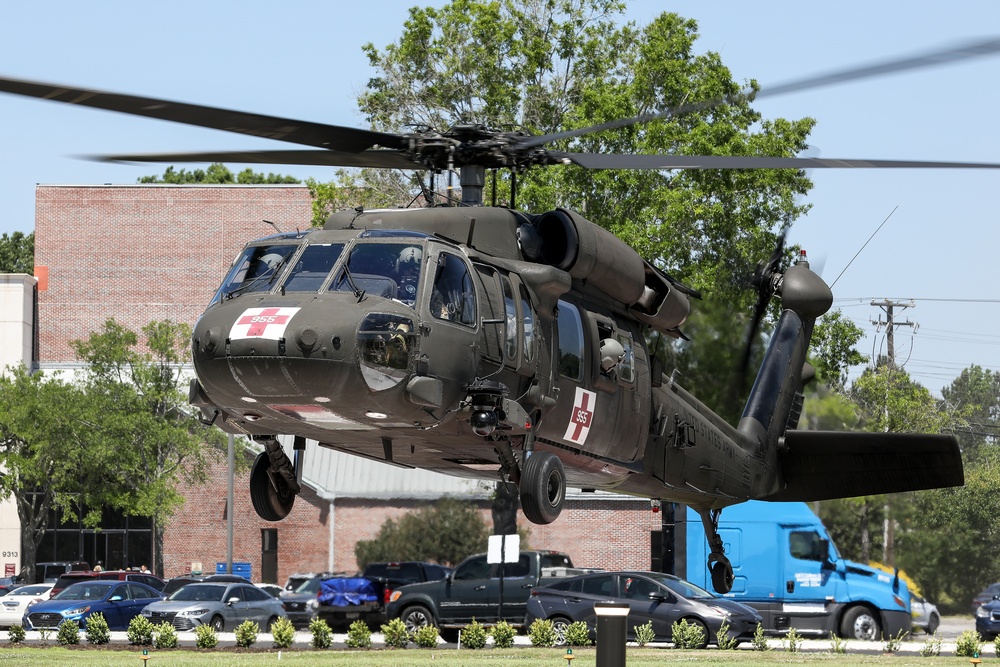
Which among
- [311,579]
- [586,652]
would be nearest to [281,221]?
[311,579]

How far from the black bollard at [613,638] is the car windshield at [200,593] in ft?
68.5

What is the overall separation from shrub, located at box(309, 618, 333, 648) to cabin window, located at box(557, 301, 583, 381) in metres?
13.0

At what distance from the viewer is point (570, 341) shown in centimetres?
1319

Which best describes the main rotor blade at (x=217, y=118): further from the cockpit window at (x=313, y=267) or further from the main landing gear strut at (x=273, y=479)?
the main landing gear strut at (x=273, y=479)

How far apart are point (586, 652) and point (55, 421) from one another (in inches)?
1107

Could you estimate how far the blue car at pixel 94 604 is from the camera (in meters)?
29.0

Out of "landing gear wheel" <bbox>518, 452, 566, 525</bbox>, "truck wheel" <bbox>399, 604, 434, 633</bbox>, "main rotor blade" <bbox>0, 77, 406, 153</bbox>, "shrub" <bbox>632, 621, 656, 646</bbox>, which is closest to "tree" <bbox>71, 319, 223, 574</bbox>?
"truck wheel" <bbox>399, 604, 434, 633</bbox>

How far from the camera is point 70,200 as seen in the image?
60188mm

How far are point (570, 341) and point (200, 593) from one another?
1963cm

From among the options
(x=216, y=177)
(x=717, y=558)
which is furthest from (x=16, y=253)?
(x=717, y=558)

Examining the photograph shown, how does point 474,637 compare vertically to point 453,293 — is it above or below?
below

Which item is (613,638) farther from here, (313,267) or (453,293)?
(313,267)

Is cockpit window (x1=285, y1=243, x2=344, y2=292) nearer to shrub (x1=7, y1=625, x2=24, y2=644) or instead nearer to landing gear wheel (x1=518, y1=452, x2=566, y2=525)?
landing gear wheel (x1=518, y1=452, x2=566, y2=525)

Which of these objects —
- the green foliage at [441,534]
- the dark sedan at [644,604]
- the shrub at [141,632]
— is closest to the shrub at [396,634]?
the dark sedan at [644,604]
